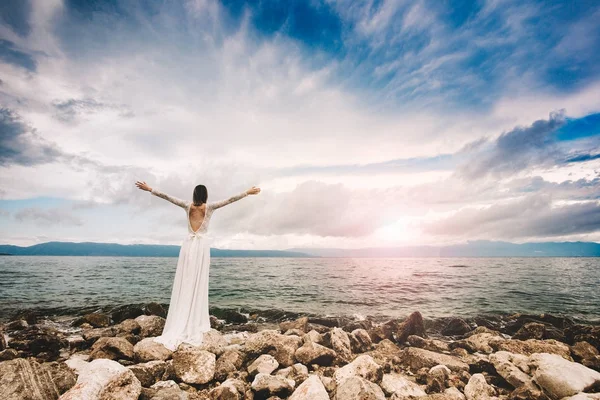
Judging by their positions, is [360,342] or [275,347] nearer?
[275,347]

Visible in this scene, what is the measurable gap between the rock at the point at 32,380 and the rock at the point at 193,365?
181 centimetres

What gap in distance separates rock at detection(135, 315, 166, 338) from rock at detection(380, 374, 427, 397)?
26.8ft

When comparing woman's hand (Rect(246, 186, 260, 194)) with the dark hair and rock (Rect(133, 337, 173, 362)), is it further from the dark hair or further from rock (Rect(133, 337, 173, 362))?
rock (Rect(133, 337, 173, 362))

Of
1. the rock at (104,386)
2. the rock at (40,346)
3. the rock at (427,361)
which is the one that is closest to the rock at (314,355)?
the rock at (427,361)

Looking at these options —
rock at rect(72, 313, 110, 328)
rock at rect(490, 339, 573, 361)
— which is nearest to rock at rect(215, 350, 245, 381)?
rock at rect(490, 339, 573, 361)

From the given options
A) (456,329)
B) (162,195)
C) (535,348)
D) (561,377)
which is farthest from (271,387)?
(456,329)

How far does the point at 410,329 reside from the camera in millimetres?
11219

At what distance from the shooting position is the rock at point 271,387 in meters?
5.39

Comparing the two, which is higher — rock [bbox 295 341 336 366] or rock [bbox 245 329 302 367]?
rock [bbox 245 329 302 367]

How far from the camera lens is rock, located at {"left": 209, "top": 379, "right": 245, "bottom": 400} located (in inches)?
202

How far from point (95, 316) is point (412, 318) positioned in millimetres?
14357

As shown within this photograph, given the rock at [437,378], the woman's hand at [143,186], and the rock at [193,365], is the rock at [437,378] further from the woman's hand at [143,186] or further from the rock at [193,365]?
the woman's hand at [143,186]

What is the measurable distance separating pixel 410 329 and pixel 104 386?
10533 mm

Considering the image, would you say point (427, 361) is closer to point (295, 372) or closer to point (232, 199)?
point (295, 372)
